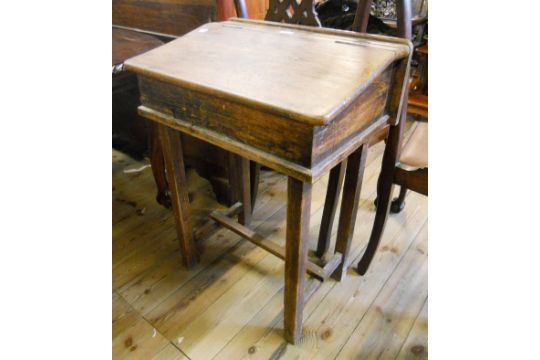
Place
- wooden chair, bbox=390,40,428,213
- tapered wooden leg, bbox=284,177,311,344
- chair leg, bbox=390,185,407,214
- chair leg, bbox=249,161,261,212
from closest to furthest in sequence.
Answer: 1. tapered wooden leg, bbox=284,177,311,344
2. wooden chair, bbox=390,40,428,213
3. chair leg, bbox=249,161,261,212
4. chair leg, bbox=390,185,407,214

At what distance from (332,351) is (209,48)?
3.54 ft

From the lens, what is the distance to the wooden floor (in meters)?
1.26

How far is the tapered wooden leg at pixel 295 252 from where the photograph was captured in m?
0.90

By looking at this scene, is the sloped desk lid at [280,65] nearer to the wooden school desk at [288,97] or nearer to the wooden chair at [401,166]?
the wooden school desk at [288,97]

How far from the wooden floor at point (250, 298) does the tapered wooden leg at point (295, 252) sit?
124 mm

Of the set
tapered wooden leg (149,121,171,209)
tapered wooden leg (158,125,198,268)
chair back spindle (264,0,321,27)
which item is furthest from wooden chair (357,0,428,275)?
tapered wooden leg (149,121,171,209)

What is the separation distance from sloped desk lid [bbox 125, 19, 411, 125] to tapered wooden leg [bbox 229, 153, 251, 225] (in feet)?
1.77

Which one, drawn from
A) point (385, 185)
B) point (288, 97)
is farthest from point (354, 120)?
point (385, 185)

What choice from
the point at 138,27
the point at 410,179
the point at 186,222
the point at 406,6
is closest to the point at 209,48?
the point at 406,6

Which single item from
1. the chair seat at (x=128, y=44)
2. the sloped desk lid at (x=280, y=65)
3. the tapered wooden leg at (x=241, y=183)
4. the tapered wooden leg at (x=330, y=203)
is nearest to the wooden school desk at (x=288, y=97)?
the sloped desk lid at (x=280, y=65)

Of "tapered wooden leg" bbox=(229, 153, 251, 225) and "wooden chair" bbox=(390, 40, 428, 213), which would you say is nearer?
"wooden chair" bbox=(390, 40, 428, 213)

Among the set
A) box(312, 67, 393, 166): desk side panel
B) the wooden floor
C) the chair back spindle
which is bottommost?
the wooden floor

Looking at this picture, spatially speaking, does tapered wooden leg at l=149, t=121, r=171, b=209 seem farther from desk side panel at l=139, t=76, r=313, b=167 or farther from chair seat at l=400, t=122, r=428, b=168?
chair seat at l=400, t=122, r=428, b=168
